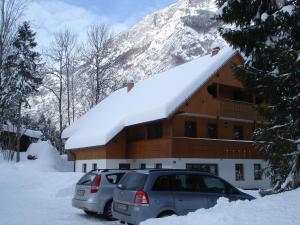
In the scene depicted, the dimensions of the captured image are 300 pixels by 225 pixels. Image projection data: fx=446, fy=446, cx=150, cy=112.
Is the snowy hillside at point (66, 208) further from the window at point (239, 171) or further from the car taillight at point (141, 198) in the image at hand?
the window at point (239, 171)

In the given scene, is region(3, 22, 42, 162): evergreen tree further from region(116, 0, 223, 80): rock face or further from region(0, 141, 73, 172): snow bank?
region(116, 0, 223, 80): rock face

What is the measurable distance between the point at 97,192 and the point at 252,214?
22.1ft

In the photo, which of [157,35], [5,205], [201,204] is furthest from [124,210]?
[157,35]

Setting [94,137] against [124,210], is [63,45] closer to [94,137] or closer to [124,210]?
[94,137]

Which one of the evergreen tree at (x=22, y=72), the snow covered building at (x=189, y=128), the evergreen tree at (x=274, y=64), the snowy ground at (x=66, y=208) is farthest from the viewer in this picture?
the evergreen tree at (x=22, y=72)

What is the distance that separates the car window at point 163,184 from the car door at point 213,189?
114cm

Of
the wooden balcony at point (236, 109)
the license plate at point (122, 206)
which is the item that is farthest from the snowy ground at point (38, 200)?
the wooden balcony at point (236, 109)

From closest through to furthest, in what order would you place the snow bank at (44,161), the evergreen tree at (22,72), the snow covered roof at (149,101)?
the snow covered roof at (149,101) < the snow bank at (44,161) < the evergreen tree at (22,72)

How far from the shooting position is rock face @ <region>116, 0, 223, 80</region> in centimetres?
11275

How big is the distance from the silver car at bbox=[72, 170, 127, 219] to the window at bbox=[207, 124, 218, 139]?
15824 mm

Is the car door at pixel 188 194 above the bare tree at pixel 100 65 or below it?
below

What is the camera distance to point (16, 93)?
148 feet

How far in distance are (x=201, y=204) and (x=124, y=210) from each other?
6.52 ft

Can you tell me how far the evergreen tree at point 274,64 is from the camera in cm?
1381
